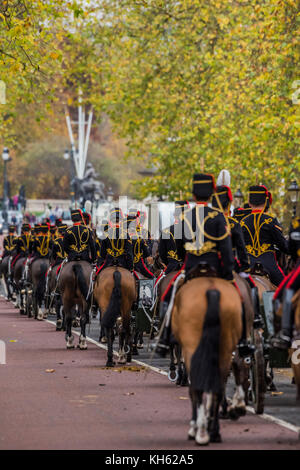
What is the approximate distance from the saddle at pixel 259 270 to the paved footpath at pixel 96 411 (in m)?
1.69

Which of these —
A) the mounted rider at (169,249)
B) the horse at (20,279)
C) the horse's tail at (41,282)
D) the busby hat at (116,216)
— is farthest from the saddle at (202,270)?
the horse at (20,279)

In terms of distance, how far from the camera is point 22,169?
118 metres

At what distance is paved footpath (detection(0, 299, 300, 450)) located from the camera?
10.4 meters

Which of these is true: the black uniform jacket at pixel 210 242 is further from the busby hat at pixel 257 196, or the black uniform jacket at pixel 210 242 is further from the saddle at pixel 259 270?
the busby hat at pixel 257 196

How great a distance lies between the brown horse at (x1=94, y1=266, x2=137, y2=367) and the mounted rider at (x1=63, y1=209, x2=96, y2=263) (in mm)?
2879

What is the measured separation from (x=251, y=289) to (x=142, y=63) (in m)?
33.5

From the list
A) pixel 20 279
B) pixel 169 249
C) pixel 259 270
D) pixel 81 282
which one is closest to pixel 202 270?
pixel 259 270

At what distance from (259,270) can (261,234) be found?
46 centimetres

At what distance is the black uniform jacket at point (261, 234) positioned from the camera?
47.9 feet

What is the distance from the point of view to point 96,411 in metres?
12.5

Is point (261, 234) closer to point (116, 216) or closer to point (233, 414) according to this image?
point (233, 414)

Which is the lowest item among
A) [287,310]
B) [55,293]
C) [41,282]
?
[55,293]
